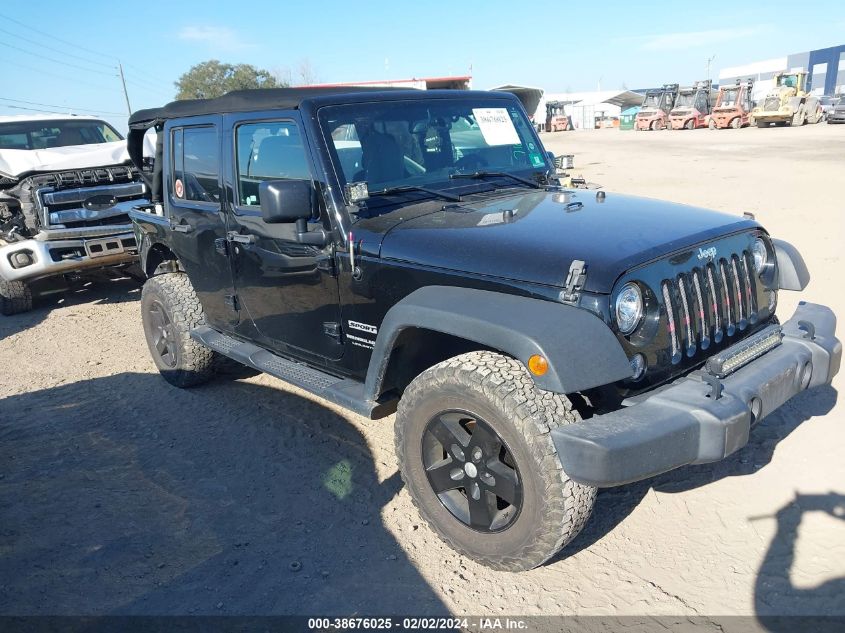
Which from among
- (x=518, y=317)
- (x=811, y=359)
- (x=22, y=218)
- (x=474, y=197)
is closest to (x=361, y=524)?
(x=518, y=317)

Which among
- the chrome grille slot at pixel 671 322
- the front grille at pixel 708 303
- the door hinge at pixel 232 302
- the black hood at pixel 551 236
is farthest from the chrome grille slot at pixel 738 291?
the door hinge at pixel 232 302

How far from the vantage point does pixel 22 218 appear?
25.8ft

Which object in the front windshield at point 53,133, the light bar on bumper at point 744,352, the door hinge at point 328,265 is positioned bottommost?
the light bar on bumper at point 744,352

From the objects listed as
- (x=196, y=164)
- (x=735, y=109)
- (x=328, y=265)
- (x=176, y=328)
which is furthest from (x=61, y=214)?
(x=735, y=109)

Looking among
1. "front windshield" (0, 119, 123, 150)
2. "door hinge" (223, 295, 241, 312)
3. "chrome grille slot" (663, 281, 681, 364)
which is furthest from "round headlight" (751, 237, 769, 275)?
"front windshield" (0, 119, 123, 150)

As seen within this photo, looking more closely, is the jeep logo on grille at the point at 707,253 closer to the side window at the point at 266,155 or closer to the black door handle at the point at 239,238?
the side window at the point at 266,155

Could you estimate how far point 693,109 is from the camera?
37500mm

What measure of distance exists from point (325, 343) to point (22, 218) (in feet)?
20.1

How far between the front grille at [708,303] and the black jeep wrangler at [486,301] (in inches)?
0.4

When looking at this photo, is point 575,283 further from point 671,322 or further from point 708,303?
point 708,303

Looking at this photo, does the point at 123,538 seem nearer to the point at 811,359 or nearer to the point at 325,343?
the point at 325,343

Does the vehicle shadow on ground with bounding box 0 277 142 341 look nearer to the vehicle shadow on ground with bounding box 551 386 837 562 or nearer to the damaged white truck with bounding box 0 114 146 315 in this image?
the damaged white truck with bounding box 0 114 146 315

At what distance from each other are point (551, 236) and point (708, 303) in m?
0.76

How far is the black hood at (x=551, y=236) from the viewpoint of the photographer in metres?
2.62
